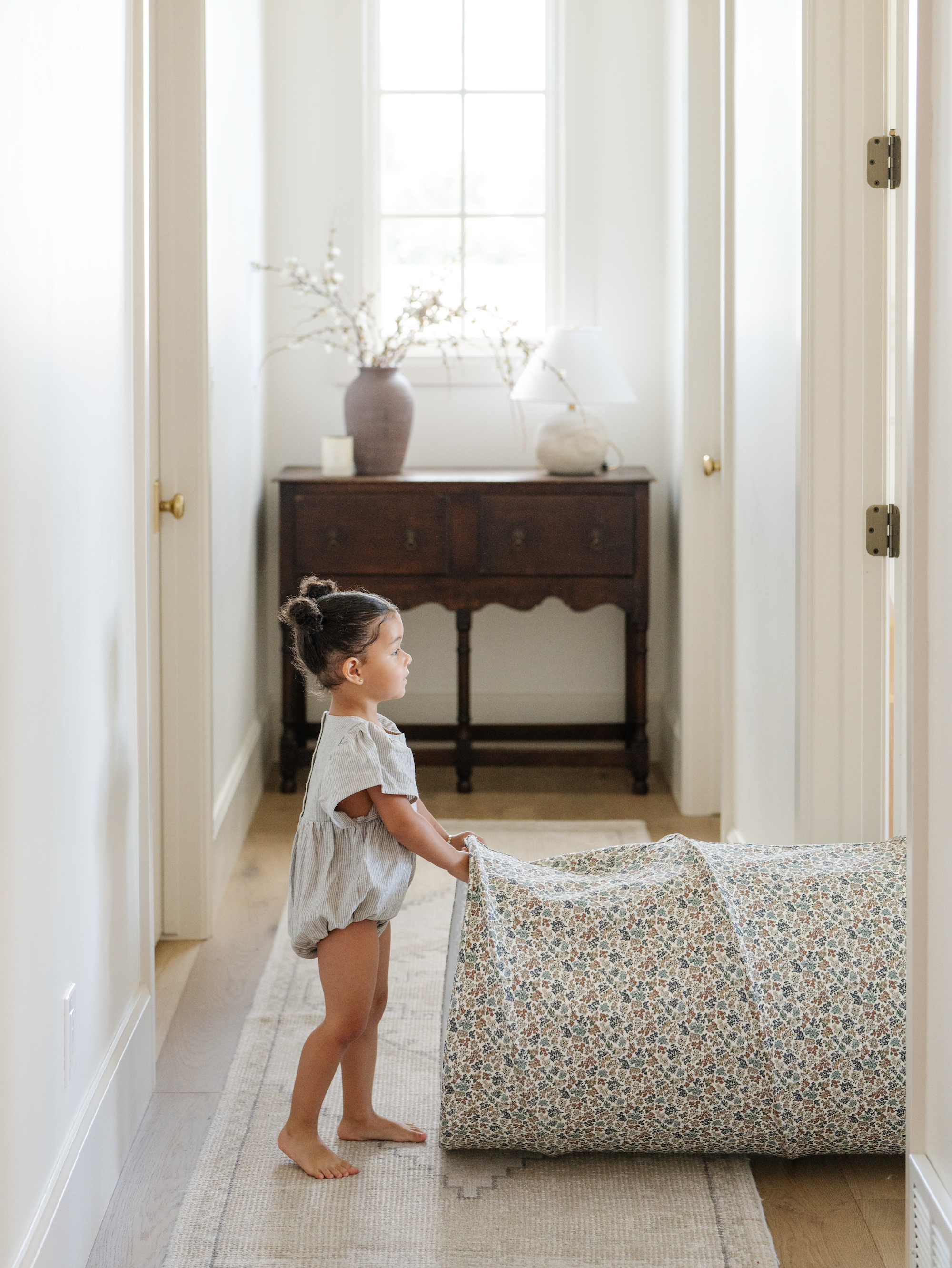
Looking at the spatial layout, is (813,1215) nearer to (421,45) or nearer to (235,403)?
(235,403)

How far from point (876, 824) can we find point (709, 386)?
172cm

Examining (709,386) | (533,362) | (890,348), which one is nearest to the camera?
(890,348)

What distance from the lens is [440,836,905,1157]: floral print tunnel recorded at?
1847 mm

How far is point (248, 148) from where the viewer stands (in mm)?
3693

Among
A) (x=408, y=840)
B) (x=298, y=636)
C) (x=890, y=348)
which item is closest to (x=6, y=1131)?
(x=408, y=840)

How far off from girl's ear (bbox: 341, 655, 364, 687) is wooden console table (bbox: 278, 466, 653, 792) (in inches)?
74.1

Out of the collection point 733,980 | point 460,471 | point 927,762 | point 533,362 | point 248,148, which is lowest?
point 733,980

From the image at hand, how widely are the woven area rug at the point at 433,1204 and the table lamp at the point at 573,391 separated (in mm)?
2102

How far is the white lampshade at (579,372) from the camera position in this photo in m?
3.86

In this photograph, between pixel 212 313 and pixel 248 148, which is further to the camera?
pixel 248 148

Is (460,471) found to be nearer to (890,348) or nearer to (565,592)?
(565,592)

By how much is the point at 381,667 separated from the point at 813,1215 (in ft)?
3.11

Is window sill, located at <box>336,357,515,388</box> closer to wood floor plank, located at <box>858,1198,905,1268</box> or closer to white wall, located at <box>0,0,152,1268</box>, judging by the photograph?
white wall, located at <box>0,0,152,1268</box>

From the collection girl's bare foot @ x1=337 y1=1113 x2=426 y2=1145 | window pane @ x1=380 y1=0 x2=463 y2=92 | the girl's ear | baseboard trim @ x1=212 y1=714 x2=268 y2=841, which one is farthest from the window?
girl's bare foot @ x1=337 y1=1113 x2=426 y2=1145
